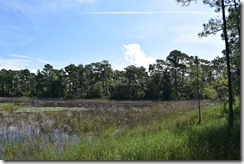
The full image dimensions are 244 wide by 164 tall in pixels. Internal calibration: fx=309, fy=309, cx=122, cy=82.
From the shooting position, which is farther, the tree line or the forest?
the tree line

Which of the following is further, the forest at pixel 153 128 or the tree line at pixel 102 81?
the tree line at pixel 102 81

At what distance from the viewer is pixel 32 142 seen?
7551 mm

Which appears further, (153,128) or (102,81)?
(102,81)

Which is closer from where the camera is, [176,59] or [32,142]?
A: [32,142]

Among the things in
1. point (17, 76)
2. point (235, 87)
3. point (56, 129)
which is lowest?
point (56, 129)

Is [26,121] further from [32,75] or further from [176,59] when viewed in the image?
[32,75]

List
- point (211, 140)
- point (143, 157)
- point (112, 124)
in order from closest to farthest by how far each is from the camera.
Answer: point (143, 157) → point (211, 140) → point (112, 124)

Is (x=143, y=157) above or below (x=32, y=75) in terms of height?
below

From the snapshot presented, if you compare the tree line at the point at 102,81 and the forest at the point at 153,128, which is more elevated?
the tree line at the point at 102,81

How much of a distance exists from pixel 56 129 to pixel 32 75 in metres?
49.9

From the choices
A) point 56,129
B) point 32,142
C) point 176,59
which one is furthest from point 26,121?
point 176,59

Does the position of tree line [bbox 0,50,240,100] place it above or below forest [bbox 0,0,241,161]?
above

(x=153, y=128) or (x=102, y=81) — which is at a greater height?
(x=102, y=81)

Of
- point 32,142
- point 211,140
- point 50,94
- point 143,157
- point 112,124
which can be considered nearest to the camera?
point 143,157
